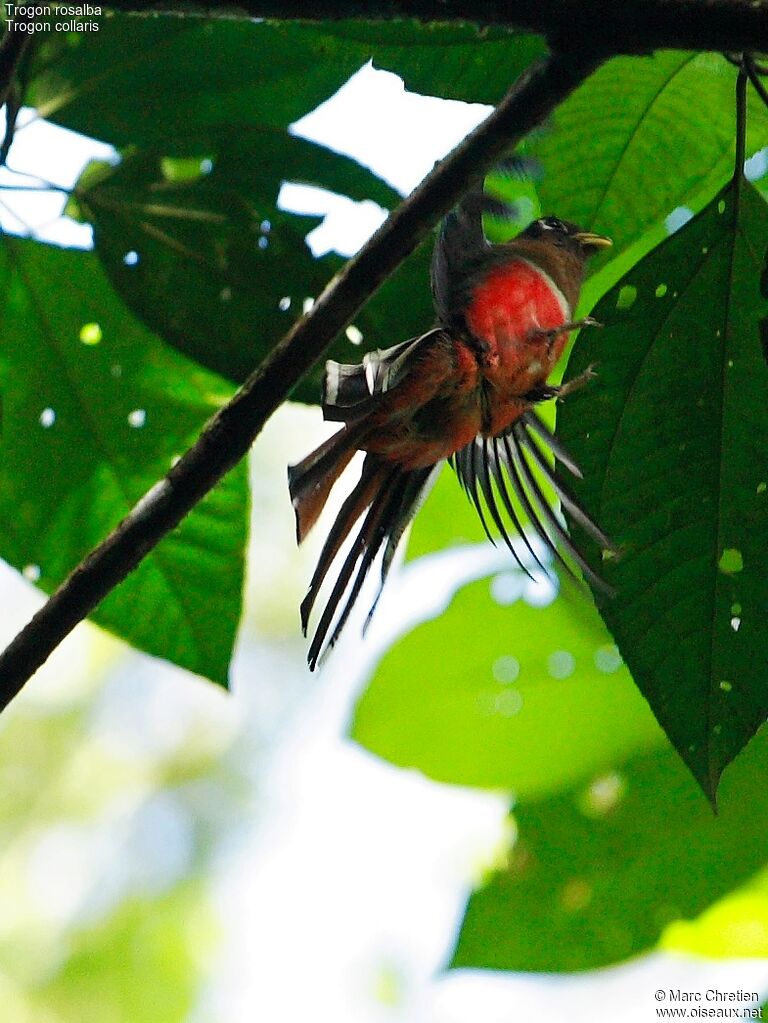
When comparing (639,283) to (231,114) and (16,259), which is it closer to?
(231,114)

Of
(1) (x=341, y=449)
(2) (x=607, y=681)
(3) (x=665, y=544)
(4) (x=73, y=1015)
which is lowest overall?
(4) (x=73, y=1015)

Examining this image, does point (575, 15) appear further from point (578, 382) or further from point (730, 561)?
point (730, 561)

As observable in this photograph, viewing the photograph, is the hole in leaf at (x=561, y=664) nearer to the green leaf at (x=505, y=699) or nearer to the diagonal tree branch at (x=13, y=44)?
the green leaf at (x=505, y=699)

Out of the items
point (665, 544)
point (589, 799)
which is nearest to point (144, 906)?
point (589, 799)

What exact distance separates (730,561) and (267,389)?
671mm

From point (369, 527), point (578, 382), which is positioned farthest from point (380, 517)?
point (578, 382)

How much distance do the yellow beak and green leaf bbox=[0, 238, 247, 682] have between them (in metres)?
0.64

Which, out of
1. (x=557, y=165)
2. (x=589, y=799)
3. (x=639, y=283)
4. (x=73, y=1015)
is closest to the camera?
(x=639, y=283)

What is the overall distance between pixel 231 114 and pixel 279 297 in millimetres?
291

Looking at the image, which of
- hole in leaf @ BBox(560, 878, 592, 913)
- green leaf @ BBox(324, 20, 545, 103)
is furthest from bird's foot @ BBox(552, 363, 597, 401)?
hole in leaf @ BBox(560, 878, 592, 913)

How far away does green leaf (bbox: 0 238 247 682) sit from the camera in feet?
6.72

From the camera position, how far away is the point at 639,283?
155 centimetres

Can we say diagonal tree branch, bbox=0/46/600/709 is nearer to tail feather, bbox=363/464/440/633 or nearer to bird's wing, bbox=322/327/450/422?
bird's wing, bbox=322/327/450/422

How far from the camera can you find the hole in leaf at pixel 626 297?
156 centimetres
